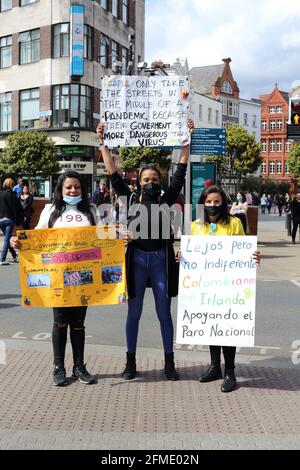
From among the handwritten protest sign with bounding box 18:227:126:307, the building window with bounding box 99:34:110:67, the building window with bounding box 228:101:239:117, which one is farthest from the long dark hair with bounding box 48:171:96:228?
the building window with bounding box 228:101:239:117

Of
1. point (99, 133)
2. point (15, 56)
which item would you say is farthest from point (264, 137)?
point (99, 133)

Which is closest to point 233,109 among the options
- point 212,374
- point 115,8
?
point 115,8

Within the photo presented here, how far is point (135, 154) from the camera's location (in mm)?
37156

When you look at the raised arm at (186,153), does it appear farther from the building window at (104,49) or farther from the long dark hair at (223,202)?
the building window at (104,49)

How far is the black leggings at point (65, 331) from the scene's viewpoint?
5312mm

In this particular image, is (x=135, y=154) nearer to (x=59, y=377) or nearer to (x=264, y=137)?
(x=59, y=377)

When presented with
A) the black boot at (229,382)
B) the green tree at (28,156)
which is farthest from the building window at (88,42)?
the black boot at (229,382)

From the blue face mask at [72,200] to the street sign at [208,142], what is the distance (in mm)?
12320

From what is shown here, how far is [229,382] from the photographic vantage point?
520cm

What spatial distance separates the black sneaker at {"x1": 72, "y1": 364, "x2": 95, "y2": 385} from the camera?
530cm

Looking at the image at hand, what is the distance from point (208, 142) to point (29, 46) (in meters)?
25.9

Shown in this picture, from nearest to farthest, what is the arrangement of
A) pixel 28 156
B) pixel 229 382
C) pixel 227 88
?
pixel 229 382 < pixel 28 156 < pixel 227 88

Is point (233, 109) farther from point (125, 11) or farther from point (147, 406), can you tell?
point (147, 406)

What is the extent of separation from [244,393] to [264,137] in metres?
121
